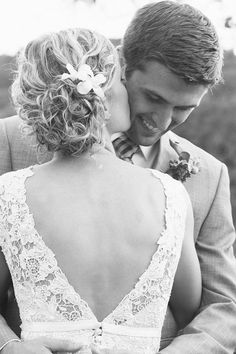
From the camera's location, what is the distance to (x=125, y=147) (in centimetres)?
531

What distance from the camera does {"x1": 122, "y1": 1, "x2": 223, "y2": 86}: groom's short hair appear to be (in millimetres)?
5055

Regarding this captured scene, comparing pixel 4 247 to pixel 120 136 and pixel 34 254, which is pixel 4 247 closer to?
pixel 34 254

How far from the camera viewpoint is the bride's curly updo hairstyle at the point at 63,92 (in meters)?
3.94

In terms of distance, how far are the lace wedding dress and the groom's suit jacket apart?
52cm

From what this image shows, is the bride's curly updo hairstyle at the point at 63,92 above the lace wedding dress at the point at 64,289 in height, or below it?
above

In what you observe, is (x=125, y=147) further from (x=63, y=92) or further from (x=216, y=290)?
(x=63, y=92)

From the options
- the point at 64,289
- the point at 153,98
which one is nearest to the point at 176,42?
the point at 153,98

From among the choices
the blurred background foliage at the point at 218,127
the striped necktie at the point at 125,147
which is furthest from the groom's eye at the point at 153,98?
the blurred background foliage at the point at 218,127

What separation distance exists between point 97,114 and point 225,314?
158 cm

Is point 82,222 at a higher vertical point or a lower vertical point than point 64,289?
higher

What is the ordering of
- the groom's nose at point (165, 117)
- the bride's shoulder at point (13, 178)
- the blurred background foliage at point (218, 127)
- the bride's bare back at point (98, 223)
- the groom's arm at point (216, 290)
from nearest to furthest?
the bride's bare back at point (98, 223) → the bride's shoulder at point (13, 178) → the groom's arm at point (216, 290) → the groom's nose at point (165, 117) → the blurred background foliage at point (218, 127)

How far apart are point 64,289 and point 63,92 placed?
2.92 feet

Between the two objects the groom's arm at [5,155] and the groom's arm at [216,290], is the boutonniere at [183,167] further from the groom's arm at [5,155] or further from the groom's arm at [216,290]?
the groom's arm at [5,155]

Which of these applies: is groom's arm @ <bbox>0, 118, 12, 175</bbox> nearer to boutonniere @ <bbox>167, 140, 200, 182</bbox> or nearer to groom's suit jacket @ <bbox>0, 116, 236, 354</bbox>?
groom's suit jacket @ <bbox>0, 116, 236, 354</bbox>
